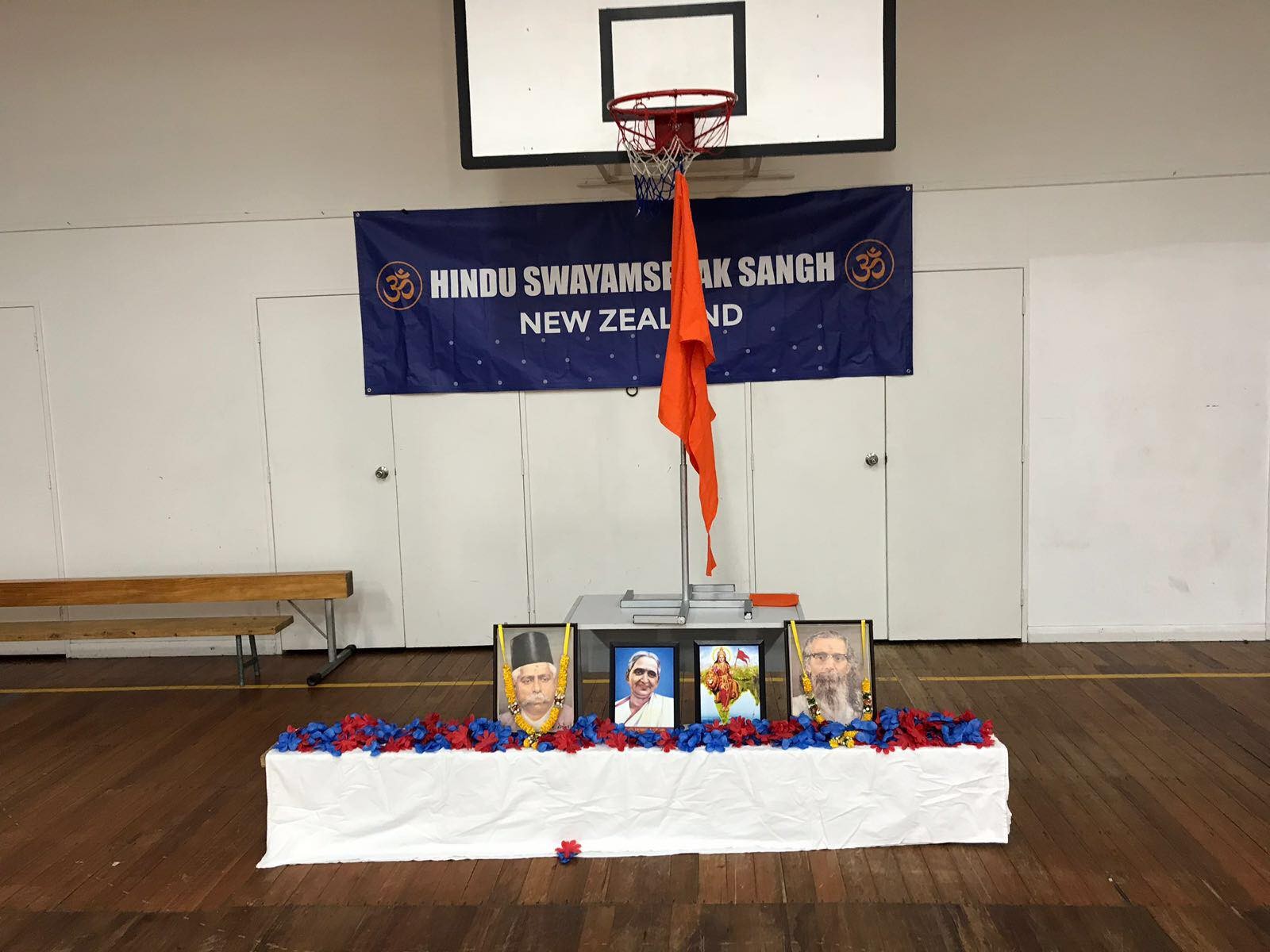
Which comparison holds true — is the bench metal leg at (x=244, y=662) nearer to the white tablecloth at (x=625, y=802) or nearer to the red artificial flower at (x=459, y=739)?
the white tablecloth at (x=625, y=802)

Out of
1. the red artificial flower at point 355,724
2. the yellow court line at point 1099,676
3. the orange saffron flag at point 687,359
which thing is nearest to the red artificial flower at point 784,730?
the orange saffron flag at point 687,359

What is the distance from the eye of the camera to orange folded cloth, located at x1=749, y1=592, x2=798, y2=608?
12.3ft

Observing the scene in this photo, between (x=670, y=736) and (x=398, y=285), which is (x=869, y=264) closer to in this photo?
(x=398, y=285)

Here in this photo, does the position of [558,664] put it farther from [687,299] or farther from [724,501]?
[724,501]

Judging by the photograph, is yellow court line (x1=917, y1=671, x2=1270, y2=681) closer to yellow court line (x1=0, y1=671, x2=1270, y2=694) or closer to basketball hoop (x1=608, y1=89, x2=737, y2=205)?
yellow court line (x1=0, y1=671, x2=1270, y2=694)

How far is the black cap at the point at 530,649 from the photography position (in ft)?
10.3

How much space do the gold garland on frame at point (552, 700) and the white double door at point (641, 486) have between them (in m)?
2.04

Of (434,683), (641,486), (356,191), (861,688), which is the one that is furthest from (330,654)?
(861,688)

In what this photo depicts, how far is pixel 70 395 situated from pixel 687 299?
13.1 feet

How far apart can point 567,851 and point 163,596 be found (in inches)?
128

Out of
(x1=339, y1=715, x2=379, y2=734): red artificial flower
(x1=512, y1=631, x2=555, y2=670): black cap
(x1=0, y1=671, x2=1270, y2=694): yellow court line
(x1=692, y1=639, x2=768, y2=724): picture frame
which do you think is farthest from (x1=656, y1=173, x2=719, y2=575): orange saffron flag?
(x1=339, y1=715, x2=379, y2=734): red artificial flower

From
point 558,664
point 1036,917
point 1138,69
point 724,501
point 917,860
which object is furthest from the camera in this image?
point 724,501

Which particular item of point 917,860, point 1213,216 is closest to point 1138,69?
A: point 1213,216

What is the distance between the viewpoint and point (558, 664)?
3125 mm
